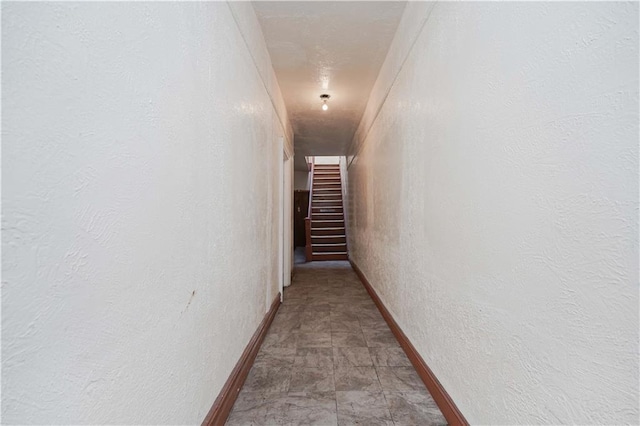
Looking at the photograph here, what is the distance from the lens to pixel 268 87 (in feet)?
8.78

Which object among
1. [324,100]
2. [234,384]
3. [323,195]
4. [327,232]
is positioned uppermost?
[324,100]

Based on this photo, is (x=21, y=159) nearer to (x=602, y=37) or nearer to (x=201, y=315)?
(x=201, y=315)

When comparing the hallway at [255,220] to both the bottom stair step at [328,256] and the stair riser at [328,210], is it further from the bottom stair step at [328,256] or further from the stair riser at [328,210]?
the stair riser at [328,210]

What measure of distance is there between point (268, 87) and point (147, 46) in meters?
1.94

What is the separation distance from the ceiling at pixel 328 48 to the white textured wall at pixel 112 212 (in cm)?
88

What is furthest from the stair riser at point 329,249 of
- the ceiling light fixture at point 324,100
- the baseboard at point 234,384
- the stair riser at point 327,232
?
the baseboard at point 234,384

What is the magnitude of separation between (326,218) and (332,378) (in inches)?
238

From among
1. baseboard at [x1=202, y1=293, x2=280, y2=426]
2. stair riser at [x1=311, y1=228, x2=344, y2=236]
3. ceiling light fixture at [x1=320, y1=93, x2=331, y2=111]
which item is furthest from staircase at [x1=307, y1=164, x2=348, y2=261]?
baseboard at [x1=202, y1=293, x2=280, y2=426]

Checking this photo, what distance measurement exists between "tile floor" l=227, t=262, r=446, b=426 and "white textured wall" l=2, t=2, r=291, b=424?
434mm

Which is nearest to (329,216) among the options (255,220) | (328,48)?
(328,48)

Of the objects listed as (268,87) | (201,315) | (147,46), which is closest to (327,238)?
(268,87)

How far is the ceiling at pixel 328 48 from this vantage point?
2.07 m

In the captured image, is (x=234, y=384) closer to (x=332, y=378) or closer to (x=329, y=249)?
(x=332, y=378)

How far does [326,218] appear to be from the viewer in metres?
7.82
